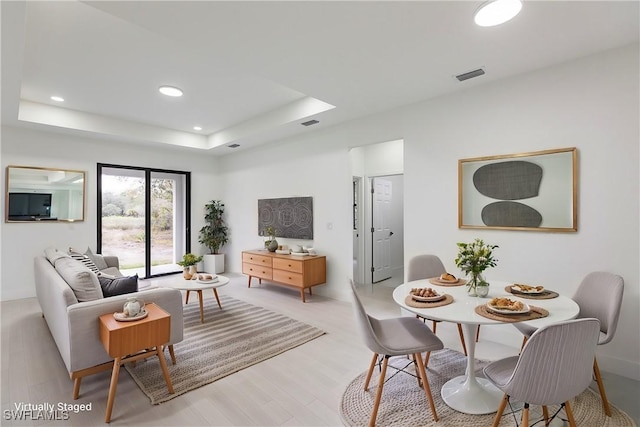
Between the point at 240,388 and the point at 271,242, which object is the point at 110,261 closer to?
the point at 271,242

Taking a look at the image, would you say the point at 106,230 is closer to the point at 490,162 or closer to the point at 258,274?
the point at 258,274

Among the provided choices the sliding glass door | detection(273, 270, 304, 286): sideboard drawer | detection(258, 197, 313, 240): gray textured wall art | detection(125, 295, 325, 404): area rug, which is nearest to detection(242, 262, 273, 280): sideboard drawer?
detection(273, 270, 304, 286): sideboard drawer

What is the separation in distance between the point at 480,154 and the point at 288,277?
10.00 ft

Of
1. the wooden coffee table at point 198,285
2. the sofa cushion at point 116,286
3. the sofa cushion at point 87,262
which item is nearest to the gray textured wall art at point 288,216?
the wooden coffee table at point 198,285

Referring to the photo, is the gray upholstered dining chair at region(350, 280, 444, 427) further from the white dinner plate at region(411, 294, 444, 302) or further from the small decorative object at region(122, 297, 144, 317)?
the small decorative object at region(122, 297, 144, 317)

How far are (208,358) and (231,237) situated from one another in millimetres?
4218

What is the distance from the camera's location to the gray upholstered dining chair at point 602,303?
2096 mm

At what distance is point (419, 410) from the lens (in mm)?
2078

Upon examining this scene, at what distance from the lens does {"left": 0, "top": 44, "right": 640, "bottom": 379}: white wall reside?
2.59 m

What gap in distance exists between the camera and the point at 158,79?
3621 millimetres

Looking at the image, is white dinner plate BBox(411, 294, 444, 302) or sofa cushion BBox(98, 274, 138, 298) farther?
sofa cushion BBox(98, 274, 138, 298)

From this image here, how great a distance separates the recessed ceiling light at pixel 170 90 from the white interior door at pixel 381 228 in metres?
3.37

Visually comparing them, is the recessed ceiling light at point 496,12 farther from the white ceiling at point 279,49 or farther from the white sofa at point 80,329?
the white sofa at point 80,329

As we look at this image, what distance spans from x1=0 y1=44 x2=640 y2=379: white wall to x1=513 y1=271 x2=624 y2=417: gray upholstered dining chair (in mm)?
352
